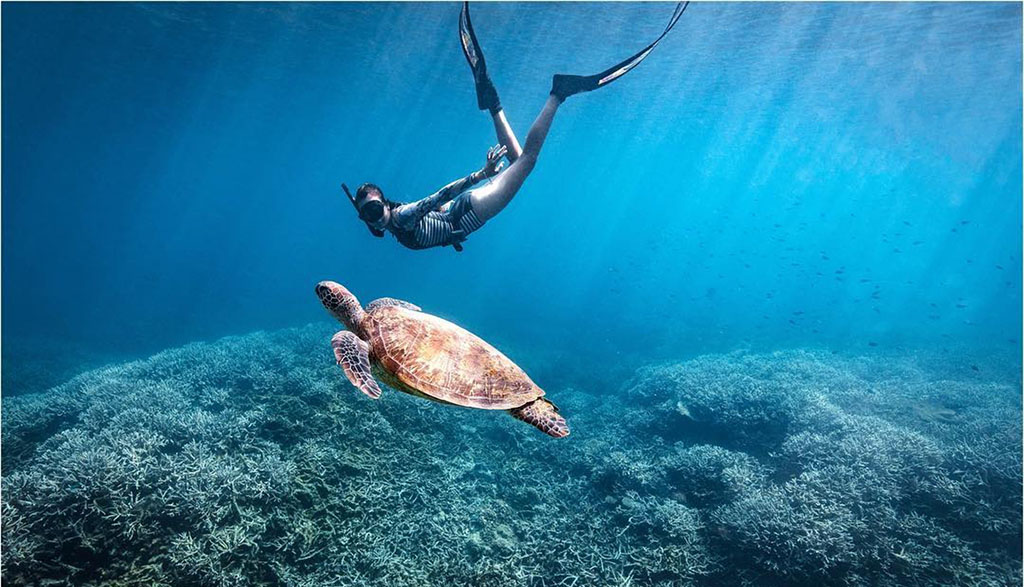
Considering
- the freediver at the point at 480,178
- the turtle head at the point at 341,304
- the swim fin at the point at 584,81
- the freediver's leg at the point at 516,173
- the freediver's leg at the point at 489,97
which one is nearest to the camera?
the turtle head at the point at 341,304

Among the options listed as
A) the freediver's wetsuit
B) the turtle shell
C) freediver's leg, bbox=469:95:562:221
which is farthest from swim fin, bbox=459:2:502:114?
the turtle shell

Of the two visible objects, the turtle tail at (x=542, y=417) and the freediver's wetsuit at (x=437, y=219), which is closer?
the turtle tail at (x=542, y=417)

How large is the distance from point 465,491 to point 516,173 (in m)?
5.73

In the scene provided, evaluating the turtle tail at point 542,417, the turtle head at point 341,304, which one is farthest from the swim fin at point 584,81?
the turtle tail at point 542,417

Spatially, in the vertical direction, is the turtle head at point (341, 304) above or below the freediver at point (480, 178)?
below

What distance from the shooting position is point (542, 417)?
11.2 ft

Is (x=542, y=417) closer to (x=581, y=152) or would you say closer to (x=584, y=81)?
(x=584, y=81)

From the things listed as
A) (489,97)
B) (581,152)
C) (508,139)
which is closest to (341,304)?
(508,139)

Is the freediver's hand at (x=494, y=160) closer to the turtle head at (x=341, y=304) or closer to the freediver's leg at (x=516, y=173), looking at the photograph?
the freediver's leg at (x=516, y=173)

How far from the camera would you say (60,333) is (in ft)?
84.3

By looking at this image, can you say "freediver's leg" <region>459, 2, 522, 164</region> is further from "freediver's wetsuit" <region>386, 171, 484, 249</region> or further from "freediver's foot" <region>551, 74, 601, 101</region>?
"freediver's foot" <region>551, 74, 601, 101</region>

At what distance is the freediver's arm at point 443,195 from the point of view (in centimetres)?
505

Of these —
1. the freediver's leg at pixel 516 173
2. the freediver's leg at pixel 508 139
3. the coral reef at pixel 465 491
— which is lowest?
the coral reef at pixel 465 491

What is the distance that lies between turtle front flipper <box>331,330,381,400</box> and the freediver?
7.26 feet
